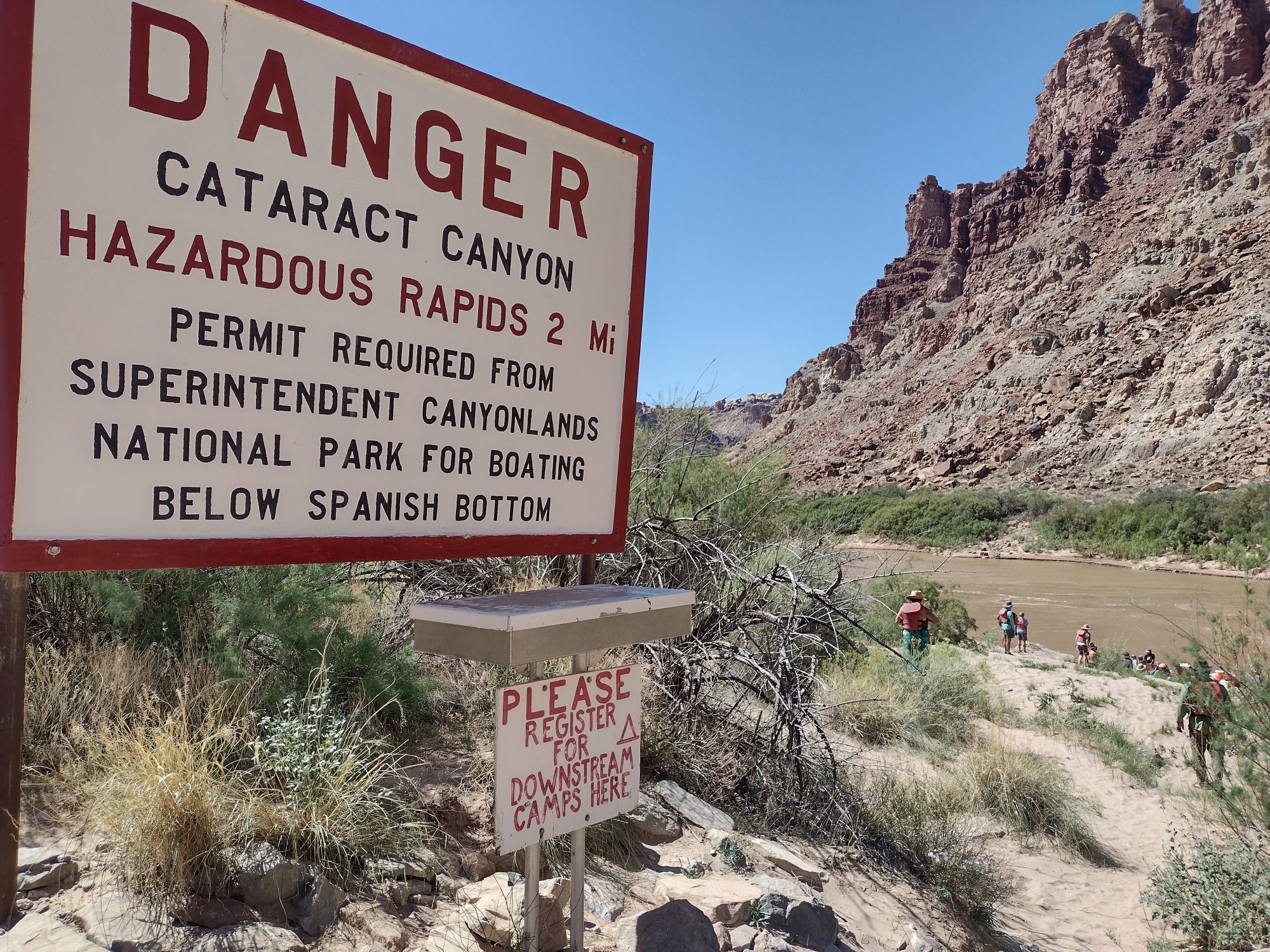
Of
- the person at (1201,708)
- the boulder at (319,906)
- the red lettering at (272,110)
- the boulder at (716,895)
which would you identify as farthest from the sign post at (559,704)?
the person at (1201,708)

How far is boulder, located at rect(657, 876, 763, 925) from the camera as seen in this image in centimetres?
349

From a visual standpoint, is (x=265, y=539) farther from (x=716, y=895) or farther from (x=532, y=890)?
(x=716, y=895)

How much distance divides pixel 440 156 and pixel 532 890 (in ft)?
7.19

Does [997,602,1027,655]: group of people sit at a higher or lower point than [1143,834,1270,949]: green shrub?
lower

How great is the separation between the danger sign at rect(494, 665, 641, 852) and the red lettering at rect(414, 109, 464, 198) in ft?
4.76

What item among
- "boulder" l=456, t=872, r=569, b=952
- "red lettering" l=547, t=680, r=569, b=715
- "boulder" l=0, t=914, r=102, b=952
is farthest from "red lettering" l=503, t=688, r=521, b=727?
"boulder" l=0, t=914, r=102, b=952

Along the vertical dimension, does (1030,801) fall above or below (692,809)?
below

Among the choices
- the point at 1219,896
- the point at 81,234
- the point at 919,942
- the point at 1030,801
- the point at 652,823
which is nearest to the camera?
the point at 81,234

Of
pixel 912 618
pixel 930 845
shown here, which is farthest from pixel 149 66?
pixel 912 618

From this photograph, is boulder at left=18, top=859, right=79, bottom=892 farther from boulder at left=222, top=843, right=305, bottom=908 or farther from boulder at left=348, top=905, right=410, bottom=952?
boulder at left=348, top=905, right=410, bottom=952

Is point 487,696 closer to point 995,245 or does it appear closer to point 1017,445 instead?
point 1017,445

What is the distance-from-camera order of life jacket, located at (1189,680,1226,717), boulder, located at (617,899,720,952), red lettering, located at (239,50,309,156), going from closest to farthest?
red lettering, located at (239,50,309,156), boulder, located at (617,899,720,952), life jacket, located at (1189,680,1226,717)

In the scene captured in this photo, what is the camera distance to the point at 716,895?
3.59m

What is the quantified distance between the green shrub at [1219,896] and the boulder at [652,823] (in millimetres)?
3559
